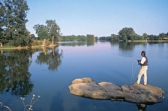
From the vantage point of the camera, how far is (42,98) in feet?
32.9

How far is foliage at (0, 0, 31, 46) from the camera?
49188 mm

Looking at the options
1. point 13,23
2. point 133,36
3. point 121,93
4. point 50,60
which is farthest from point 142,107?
point 133,36

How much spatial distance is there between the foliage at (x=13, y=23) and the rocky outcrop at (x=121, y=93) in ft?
140

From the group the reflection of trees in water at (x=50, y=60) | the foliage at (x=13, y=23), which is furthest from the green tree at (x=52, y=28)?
the reflection of trees in water at (x=50, y=60)

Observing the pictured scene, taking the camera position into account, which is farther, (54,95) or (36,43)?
(36,43)

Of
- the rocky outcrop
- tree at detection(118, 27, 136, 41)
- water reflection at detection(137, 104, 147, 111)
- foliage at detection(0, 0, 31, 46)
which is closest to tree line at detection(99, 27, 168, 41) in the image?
tree at detection(118, 27, 136, 41)

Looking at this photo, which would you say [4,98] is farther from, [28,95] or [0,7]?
[0,7]

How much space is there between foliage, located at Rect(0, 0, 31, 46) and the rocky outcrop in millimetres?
42615

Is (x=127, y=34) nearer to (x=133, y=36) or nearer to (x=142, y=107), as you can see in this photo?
(x=133, y=36)

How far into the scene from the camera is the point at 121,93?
1002 centimetres

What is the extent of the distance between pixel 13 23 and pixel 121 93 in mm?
47982

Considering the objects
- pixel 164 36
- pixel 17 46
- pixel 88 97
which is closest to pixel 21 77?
pixel 88 97

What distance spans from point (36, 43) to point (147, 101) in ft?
184

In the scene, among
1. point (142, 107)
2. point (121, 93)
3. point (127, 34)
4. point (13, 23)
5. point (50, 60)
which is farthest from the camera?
point (127, 34)
